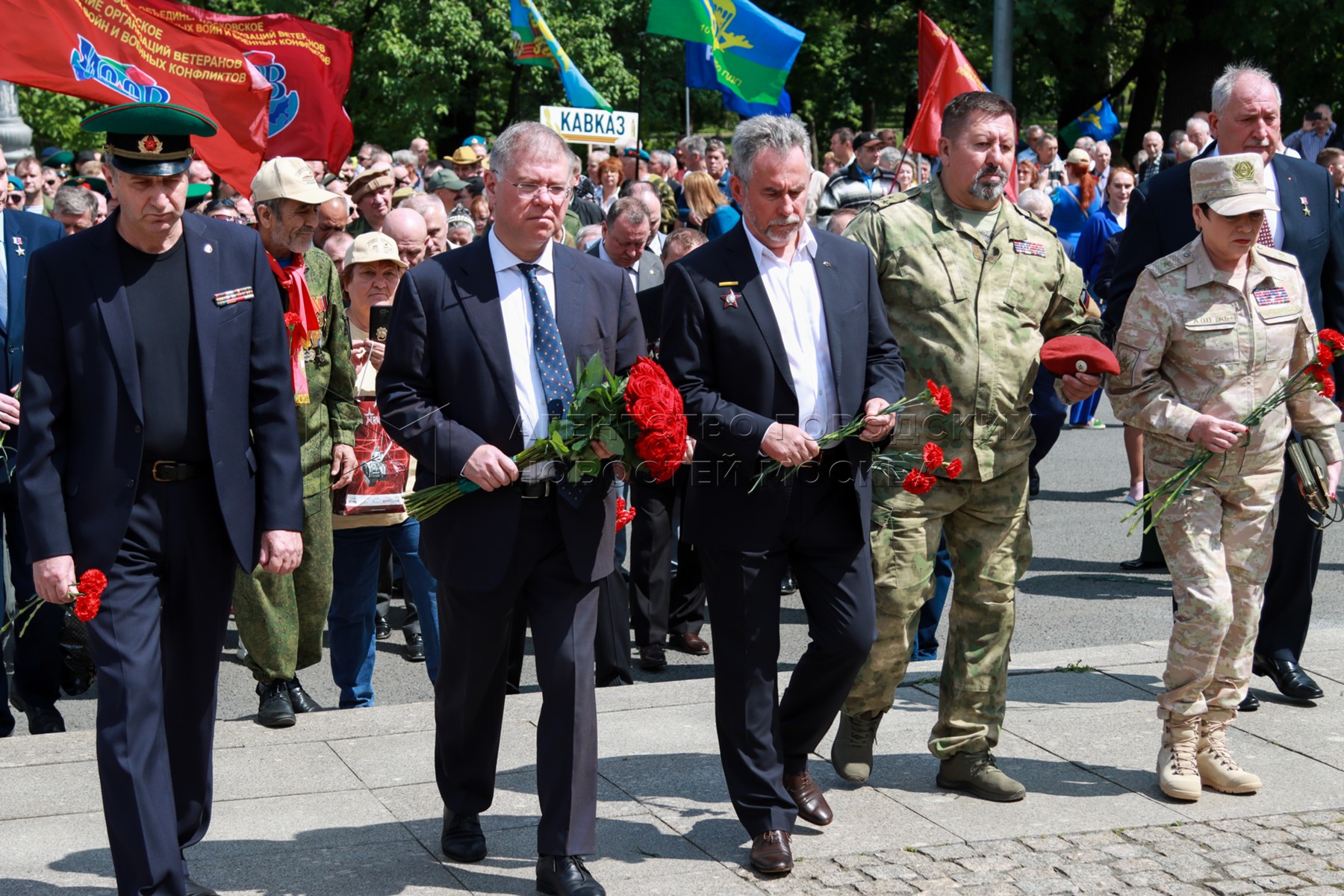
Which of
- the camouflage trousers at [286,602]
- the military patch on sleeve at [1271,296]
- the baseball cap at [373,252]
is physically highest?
the baseball cap at [373,252]

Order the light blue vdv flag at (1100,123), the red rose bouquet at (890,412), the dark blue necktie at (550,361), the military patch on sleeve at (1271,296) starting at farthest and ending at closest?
1. the light blue vdv flag at (1100,123)
2. the military patch on sleeve at (1271,296)
3. the red rose bouquet at (890,412)
4. the dark blue necktie at (550,361)

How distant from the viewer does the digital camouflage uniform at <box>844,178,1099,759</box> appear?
5.33 m

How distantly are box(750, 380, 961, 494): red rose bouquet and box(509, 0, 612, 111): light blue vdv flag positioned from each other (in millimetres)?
11248

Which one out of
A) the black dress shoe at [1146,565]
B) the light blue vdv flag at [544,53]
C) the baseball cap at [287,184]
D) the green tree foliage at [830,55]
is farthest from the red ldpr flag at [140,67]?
the green tree foliage at [830,55]

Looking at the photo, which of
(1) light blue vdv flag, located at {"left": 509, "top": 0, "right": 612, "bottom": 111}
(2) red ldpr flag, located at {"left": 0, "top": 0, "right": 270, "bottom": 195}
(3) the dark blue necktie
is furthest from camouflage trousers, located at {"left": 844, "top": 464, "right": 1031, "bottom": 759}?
(1) light blue vdv flag, located at {"left": 509, "top": 0, "right": 612, "bottom": 111}

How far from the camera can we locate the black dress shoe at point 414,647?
8227 mm

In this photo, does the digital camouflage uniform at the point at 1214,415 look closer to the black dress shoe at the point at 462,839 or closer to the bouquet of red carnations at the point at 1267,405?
the bouquet of red carnations at the point at 1267,405

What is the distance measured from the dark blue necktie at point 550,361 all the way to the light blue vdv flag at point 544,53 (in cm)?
1144

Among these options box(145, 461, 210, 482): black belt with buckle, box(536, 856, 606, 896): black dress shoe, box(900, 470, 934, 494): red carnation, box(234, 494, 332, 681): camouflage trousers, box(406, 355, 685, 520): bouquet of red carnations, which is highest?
box(406, 355, 685, 520): bouquet of red carnations

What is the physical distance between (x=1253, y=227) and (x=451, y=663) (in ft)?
9.80

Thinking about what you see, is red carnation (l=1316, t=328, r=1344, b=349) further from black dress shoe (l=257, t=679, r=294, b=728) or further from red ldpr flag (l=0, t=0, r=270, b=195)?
red ldpr flag (l=0, t=0, r=270, b=195)

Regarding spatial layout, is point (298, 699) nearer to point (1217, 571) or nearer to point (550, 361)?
point (550, 361)

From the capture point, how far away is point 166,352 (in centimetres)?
435

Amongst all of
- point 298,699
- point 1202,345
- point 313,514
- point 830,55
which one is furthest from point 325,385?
point 830,55
